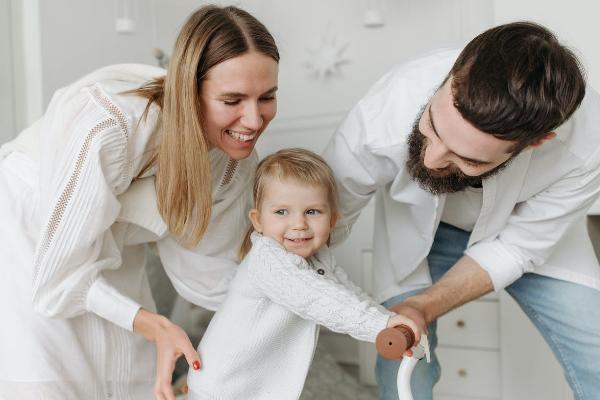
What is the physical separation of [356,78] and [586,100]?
51.7 inches

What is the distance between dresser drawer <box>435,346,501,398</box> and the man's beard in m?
1.01

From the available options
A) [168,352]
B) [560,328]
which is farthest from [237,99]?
[560,328]

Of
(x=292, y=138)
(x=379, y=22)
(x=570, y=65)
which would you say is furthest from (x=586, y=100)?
A: (x=292, y=138)

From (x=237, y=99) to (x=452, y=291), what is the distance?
0.68 metres

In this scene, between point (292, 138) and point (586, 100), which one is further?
point (292, 138)

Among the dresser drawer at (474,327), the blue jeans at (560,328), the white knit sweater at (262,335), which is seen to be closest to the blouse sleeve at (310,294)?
the white knit sweater at (262,335)

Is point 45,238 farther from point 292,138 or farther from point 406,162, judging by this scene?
point 292,138

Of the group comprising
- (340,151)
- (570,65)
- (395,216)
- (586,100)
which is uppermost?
(570,65)

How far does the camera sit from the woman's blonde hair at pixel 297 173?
5.24ft

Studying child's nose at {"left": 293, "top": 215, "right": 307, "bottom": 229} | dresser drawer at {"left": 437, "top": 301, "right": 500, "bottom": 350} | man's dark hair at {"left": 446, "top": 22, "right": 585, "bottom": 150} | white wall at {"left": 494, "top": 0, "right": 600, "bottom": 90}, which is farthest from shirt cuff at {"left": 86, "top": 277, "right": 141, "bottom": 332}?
white wall at {"left": 494, "top": 0, "right": 600, "bottom": 90}

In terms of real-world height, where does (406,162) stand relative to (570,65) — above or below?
below

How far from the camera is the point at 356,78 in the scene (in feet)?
9.48

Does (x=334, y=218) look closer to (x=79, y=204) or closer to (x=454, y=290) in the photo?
(x=454, y=290)

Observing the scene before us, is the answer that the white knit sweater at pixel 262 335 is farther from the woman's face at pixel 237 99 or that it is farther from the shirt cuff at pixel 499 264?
the shirt cuff at pixel 499 264
